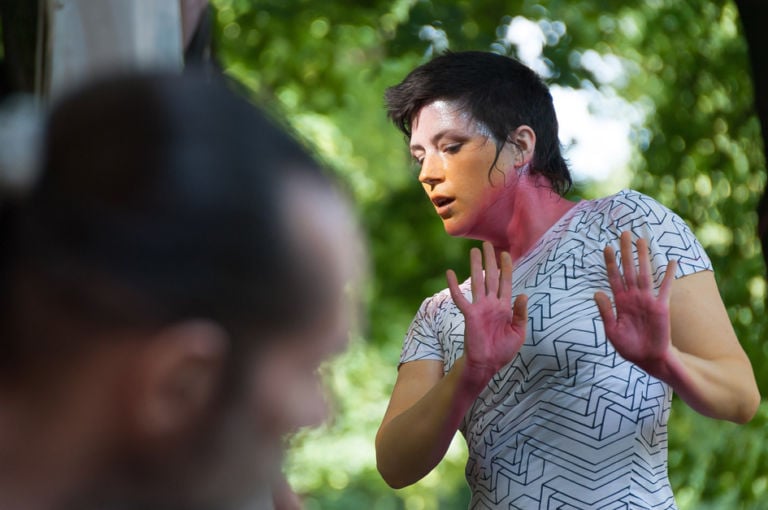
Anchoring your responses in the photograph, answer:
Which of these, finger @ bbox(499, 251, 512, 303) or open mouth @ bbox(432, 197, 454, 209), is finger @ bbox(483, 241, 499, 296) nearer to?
finger @ bbox(499, 251, 512, 303)

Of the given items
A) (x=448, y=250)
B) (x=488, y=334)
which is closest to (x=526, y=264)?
(x=488, y=334)

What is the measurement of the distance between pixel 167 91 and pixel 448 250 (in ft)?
23.8

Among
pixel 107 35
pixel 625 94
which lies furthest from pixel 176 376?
pixel 625 94

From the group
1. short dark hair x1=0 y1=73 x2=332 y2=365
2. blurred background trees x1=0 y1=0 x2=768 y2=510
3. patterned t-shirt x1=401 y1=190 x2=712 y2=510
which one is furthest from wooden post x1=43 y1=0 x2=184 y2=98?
blurred background trees x1=0 y1=0 x2=768 y2=510

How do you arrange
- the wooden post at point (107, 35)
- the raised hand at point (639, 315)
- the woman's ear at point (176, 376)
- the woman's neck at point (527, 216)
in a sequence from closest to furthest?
the woman's ear at point (176, 376), the wooden post at point (107, 35), the raised hand at point (639, 315), the woman's neck at point (527, 216)

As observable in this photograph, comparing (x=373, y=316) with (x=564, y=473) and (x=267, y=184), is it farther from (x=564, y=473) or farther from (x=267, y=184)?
(x=267, y=184)

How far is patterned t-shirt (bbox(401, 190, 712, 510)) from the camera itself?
2436 millimetres

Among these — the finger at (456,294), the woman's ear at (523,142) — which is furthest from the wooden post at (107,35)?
the woman's ear at (523,142)

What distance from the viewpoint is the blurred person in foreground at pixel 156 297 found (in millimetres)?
866

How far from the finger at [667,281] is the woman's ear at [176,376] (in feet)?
5.31

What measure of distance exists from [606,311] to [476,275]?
11.5 inches

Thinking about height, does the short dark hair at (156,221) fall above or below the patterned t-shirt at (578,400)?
below

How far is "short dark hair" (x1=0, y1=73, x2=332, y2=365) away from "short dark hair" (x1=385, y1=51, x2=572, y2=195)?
6.53 feet

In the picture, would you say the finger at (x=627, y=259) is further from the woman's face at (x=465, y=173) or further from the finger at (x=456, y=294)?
the woman's face at (x=465, y=173)
